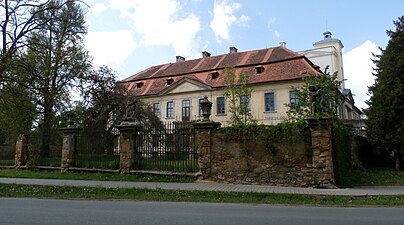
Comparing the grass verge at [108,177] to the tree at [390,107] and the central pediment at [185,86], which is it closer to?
the tree at [390,107]

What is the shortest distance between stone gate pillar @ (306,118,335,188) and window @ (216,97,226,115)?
31.5 metres

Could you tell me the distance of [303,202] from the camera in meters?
10.7

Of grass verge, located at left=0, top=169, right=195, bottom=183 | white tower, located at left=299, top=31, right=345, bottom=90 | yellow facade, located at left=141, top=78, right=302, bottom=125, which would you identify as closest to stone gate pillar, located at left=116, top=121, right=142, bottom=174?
grass verge, located at left=0, top=169, right=195, bottom=183

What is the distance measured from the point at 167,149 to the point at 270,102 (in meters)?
28.2

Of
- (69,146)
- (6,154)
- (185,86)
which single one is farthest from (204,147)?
(185,86)

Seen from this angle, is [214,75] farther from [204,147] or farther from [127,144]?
[204,147]

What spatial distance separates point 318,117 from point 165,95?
36209 mm

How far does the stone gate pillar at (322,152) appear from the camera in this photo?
1409 cm

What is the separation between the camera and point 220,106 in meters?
46.4

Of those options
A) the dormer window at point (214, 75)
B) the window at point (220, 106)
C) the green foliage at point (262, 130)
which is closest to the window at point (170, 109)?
the window at point (220, 106)

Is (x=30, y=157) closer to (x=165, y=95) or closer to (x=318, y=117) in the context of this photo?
(x=318, y=117)

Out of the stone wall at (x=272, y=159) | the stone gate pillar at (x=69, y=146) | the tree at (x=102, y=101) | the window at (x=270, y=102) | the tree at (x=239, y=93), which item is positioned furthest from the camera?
the window at (x=270, y=102)

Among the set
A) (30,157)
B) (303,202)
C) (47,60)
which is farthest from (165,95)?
(303,202)

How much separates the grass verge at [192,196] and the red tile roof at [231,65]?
28654mm
